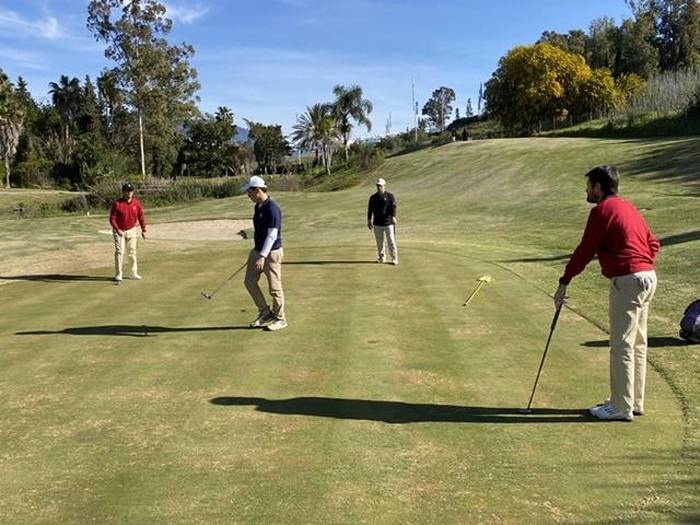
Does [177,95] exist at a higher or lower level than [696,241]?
higher

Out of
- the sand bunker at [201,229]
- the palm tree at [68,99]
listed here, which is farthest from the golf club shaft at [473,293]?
the palm tree at [68,99]

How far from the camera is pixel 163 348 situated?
9.41 m

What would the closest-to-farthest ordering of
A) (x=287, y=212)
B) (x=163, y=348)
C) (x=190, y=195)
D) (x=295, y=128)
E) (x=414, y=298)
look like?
1. (x=163, y=348)
2. (x=414, y=298)
3. (x=287, y=212)
4. (x=190, y=195)
5. (x=295, y=128)

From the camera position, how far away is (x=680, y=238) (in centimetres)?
1703

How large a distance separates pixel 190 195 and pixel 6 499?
4664 centimetres

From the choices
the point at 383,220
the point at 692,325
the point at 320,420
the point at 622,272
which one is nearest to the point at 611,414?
the point at 622,272

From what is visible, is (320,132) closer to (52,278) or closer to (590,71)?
(590,71)

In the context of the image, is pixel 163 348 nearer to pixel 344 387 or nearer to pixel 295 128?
pixel 344 387

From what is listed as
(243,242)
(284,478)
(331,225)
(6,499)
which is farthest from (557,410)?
(331,225)

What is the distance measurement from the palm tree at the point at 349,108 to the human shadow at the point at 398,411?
73.0 metres

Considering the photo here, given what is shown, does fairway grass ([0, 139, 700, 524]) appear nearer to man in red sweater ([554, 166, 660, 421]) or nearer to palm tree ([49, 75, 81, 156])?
man in red sweater ([554, 166, 660, 421])

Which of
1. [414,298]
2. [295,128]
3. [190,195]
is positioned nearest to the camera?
[414,298]

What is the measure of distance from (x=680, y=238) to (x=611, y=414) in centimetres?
1235

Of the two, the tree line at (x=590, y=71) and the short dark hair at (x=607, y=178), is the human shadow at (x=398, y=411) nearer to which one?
the short dark hair at (x=607, y=178)
